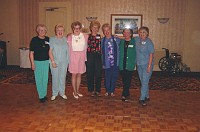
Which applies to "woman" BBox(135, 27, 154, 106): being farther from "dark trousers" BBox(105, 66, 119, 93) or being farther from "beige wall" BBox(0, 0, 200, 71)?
"beige wall" BBox(0, 0, 200, 71)

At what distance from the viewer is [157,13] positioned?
26.6 ft

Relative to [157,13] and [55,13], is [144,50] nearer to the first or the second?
[157,13]

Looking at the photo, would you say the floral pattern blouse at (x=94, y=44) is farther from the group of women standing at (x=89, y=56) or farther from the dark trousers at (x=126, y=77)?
the dark trousers at (x=126, y=77)

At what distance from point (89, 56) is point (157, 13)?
14.4ft

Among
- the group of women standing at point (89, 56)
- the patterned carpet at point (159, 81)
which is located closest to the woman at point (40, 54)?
the group of women standing at point (89, 56)

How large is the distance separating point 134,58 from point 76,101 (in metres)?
1.29

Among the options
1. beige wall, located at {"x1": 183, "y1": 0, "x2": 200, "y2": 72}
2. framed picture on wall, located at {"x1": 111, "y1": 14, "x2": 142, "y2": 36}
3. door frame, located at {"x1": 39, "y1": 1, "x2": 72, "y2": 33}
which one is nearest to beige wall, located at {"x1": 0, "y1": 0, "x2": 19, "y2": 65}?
door frame, located at {"x1": 39, "y1": 1, "x2": 72, "y2": 33}

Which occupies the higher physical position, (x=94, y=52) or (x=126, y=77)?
(x=94, y=52)

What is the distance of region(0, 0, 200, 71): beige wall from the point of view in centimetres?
802

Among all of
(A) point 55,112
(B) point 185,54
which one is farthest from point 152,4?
(A) point 55,112

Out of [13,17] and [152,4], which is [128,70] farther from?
[13,17]

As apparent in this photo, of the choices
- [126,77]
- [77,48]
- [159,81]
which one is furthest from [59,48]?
[159,81]

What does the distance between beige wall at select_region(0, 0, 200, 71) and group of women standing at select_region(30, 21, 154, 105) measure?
3983 mm

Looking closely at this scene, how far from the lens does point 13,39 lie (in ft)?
28.6
